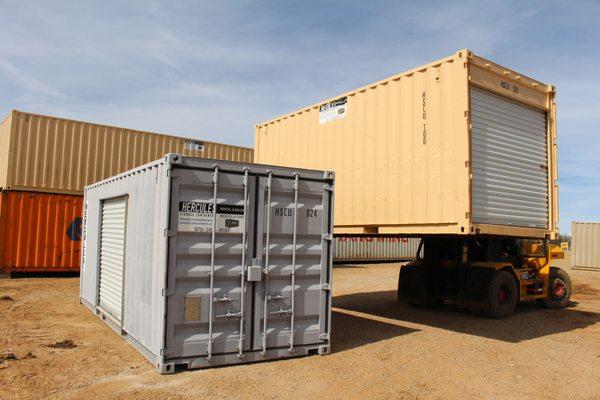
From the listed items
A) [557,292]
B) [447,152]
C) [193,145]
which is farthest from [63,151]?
[557,292]

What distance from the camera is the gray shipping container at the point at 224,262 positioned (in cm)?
577

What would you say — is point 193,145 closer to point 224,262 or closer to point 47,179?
point 47,179

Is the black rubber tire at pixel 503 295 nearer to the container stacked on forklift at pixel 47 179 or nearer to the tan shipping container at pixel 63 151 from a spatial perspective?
the container stacked on forklift at pixel 47 179

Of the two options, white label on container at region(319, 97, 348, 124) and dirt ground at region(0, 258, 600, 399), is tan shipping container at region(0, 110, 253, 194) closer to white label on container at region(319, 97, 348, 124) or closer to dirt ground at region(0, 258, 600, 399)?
dirt ground at region(0, 258, 600, 399)

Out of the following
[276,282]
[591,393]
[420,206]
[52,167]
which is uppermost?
[52,167]

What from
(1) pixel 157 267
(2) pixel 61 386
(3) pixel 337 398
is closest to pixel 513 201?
(3) pixel 337 398

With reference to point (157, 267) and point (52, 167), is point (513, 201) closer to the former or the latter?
point (157, 267)

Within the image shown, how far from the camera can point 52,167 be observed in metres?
16.3

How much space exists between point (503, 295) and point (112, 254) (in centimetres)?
765

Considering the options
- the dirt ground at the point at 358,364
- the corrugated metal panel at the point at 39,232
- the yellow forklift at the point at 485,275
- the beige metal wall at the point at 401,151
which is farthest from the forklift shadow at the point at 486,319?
the corrugated metal panel at the point at 39,232

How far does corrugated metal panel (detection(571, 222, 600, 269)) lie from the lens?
24.6 m

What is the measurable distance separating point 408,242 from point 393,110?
2520 centimetres

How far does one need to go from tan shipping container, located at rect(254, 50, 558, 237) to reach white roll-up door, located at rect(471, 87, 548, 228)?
17 mm

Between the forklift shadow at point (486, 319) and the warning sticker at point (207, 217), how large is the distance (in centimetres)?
345
